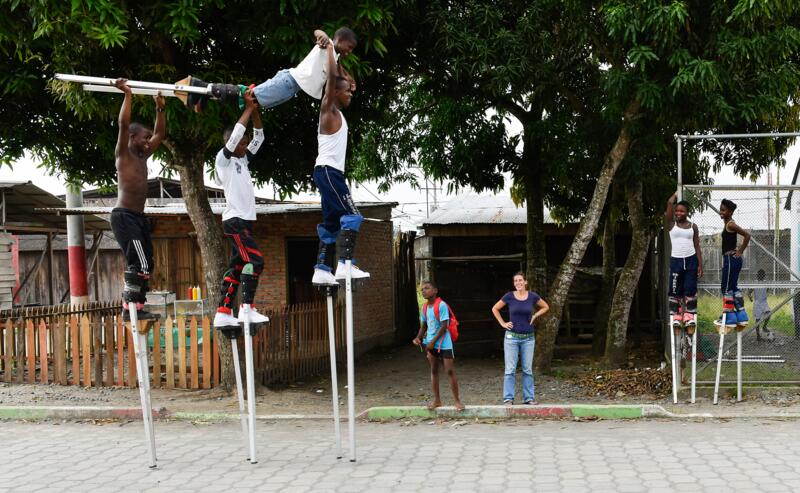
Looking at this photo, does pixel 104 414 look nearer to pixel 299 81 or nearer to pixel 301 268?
pixel 299 81

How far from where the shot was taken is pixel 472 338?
1853 cm

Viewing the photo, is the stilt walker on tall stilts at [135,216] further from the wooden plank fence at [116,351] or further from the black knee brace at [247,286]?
the wooden plank fence at [116,351]

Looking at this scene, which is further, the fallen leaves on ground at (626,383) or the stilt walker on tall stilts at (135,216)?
the fallen leaves on ground at (626,383)

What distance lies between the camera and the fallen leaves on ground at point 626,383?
11.6 metres

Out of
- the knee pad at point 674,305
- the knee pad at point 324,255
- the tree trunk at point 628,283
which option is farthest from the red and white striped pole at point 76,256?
the knee pad at point 674,305

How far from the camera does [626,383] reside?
1220cm

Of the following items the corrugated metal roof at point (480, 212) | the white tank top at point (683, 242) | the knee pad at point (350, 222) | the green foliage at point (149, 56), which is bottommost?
the white tank top at point (683, 242)

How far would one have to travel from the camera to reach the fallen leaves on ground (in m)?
11.6

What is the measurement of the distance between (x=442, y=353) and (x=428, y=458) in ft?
8.03

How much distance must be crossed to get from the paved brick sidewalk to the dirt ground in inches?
58.1

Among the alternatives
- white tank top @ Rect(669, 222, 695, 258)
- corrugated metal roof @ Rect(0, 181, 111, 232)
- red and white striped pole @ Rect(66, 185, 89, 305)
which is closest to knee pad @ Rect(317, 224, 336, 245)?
white tank top @ Rect(669, 222, 695, 258)

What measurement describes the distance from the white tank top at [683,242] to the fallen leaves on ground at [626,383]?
221 cm

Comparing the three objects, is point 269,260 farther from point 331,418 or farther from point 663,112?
point 663,112

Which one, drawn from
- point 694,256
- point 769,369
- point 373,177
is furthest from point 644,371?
point 373,177
